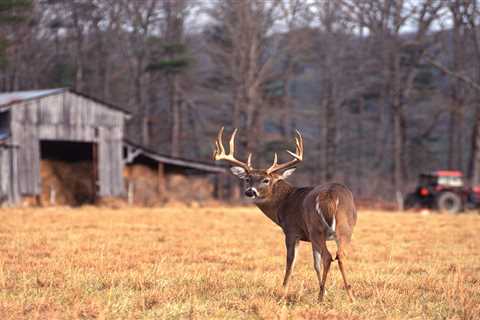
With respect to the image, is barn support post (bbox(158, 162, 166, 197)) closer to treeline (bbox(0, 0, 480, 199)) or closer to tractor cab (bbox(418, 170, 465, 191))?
treeline (bbox(0, 0, 480, 199))

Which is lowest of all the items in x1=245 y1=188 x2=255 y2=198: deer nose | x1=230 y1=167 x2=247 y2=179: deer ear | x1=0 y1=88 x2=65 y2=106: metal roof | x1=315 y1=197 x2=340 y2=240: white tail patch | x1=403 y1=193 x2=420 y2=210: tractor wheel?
x1=403 y1=193 x2=420 y2=210: tractor wheel

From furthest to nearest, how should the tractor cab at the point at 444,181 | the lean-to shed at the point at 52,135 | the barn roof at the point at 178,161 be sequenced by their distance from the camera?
the barn roof at the point at 178,161, the tractor cab at the point at 444,181, the lean-to shed at the point at 52,135

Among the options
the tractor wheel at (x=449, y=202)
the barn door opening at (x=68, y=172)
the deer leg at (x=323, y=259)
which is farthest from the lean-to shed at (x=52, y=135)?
the deer leg at (x=323, y=259)

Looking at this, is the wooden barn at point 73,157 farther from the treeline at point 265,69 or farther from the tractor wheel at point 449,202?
the tractor wheel at point 449,202

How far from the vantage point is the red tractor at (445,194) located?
31.5 meters

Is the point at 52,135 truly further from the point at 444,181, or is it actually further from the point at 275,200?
the point at 275,200

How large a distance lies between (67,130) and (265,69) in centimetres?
1513

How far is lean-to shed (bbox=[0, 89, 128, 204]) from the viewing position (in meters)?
31.0

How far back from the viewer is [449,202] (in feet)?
104

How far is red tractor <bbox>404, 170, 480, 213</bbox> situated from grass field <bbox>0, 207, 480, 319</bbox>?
36.4 feet

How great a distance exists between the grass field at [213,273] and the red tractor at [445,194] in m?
11.1

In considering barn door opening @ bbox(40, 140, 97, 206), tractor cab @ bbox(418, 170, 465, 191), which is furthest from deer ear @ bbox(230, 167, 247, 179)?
barn door opening @ bbox(40, 140, 97, 206)

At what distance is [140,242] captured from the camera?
→ 16094 millimetres

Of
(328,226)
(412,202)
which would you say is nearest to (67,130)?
(412,202)
